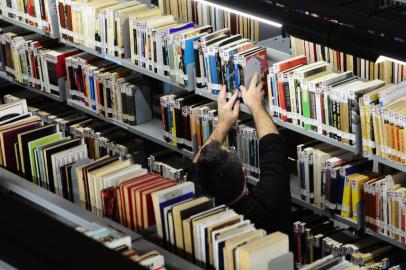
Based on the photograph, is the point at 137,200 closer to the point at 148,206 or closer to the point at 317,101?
the point at 148,206

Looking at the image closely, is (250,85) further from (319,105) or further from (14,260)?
(14,260)

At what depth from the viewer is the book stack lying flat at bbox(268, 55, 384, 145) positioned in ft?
18.4

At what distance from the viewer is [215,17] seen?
764 cm

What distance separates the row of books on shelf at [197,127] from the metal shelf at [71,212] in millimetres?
1945

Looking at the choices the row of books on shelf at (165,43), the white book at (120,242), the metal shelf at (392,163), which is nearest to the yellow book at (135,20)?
the row of books on shelf at (165,43)

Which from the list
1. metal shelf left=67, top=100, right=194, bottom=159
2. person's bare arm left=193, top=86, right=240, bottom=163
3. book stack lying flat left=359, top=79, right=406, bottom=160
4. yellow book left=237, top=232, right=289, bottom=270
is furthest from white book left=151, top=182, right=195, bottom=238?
metal shelf left=67, top=100, right=194, bottom=159

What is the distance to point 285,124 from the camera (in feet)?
19.7

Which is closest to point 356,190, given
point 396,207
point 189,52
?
point 396,207

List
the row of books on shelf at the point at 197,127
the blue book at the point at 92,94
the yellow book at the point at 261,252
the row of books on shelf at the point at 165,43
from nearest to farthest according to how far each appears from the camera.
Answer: the yellow book at the point at 261,252 < the row of books on shelf at the point at 165,43 < the row of books on shelf at the point at 197,127 < the blue book at the point at 92,94

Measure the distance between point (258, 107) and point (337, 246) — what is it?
1042 mm

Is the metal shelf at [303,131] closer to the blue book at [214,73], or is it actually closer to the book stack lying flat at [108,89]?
the blue book at [214,73]

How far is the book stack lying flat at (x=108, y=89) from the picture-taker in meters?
7.21

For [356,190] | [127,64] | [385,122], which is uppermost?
[385,122]

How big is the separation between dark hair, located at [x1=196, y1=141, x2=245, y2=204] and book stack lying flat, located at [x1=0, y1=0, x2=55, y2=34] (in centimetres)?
308
